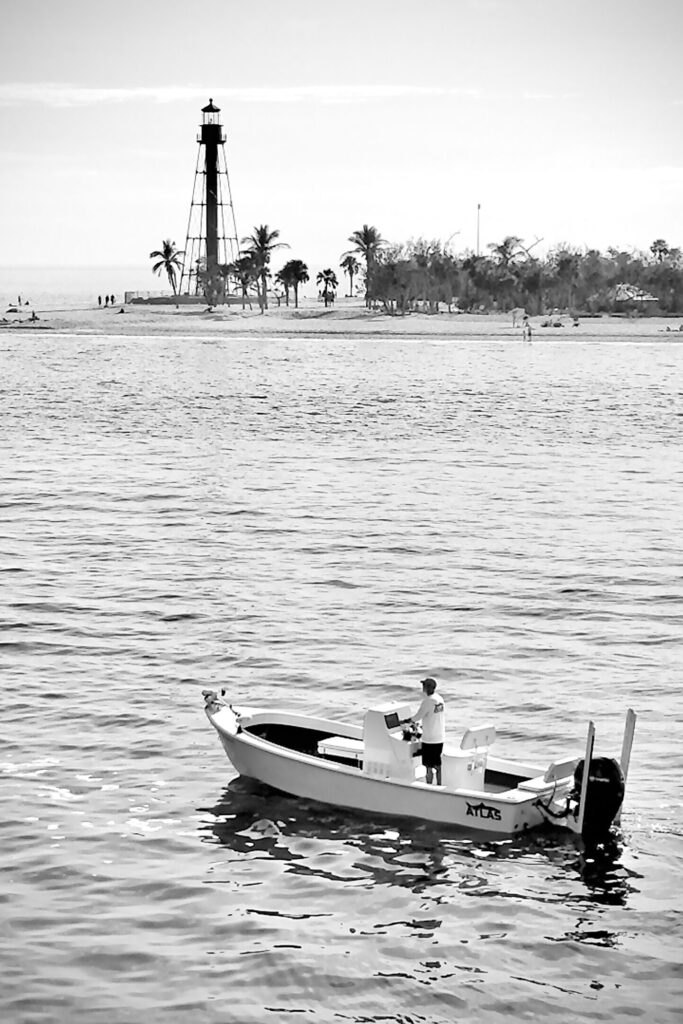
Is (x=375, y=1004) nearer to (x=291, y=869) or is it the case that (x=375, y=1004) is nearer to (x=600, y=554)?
(x=291, y=869)

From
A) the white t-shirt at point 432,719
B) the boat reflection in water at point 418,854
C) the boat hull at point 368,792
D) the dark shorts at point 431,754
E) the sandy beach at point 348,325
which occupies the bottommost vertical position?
the boat reflection in water at point 418,854

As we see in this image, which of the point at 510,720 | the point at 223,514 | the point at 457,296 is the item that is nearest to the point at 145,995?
the point at 510,720

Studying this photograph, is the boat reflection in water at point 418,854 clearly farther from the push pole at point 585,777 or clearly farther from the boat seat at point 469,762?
the boat seat at point 469,762

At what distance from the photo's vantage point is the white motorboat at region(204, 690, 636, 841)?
19906 mm

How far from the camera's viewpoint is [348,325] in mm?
180750

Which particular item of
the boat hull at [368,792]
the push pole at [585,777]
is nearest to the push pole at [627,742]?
the push pole at [585,777]

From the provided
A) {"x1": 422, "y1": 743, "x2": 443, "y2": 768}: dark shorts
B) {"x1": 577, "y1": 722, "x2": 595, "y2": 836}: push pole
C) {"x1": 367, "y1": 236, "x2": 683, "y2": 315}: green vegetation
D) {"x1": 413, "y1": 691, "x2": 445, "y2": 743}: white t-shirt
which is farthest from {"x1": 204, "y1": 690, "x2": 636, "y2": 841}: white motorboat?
{"x1": 367, "y1": 236, "x2": 683, "y2": 315}: green vegetation

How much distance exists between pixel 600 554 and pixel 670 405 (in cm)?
5373

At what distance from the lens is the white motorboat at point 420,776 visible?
1991 cm

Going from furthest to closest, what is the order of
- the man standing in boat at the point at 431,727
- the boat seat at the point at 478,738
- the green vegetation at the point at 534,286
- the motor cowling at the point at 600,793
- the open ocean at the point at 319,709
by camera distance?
the green vegetation at the point at 534,286 → the boat seat at the point at 478,738 → the man standing in boat at the point at 431,727 → the motor cowling at the point at 600,793 → the open ocean at the point at 319,709

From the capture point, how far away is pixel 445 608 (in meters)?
35.0

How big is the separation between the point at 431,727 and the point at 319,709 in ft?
20.8

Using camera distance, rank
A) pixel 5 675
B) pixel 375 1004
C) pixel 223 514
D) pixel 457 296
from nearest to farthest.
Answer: pixel 375 1004
pixel 5 675
pixel 223 514
pixel 457 296

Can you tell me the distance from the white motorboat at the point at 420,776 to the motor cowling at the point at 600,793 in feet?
0.05
